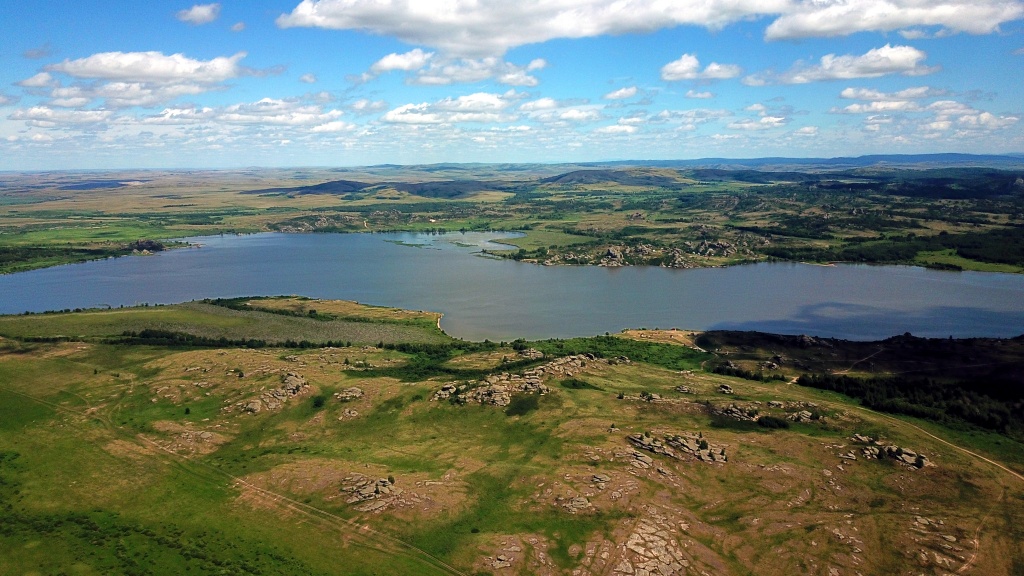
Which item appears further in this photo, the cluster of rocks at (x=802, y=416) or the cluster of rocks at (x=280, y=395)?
the cluster of rocks at (x=280, y=395)

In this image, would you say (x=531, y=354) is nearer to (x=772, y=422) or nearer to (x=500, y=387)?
(x=500, y=387)

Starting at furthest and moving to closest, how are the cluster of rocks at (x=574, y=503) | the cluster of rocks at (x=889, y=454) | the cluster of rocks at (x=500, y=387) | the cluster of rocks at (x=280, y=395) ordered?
the cluster of rocks at (x=500, y=387)
the cluster of rocks at (x=280, y=395)
the cluster of rocks at (x=889, y=454)
the cluster of rocks at (x=574, y=503)

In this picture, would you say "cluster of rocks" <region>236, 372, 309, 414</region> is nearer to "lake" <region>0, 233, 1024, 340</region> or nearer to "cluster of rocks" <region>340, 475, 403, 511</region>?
"cluster of rocks" <region>340, 475, 403, 511</region>

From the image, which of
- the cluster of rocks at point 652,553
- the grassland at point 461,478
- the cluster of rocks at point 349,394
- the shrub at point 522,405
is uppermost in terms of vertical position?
the cluster of rocks at point 349,394

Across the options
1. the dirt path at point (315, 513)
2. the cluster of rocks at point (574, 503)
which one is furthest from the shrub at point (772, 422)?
the dirt path at point (315, 513)

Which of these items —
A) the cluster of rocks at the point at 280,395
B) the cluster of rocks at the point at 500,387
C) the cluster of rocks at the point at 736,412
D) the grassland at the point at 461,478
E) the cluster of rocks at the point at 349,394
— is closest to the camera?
the grassland at the point at 461,478

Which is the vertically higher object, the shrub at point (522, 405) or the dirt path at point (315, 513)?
the shrub at point (522, 405)

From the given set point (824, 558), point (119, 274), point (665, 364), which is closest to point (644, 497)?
point (824, 558)

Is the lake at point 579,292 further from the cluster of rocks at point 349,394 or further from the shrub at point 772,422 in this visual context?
the shrub at point 772,422
